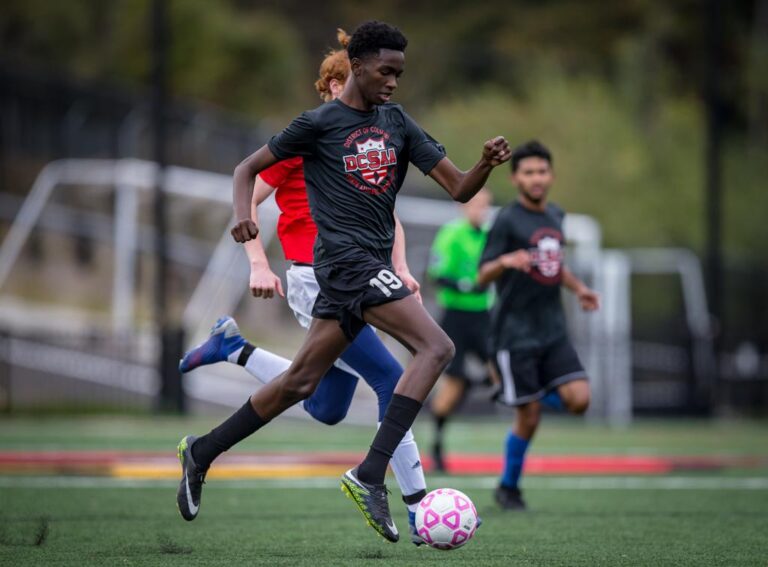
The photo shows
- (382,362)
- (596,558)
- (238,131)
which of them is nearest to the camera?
(596,558)

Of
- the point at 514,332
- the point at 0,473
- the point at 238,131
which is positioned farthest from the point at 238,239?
the point at 238,131

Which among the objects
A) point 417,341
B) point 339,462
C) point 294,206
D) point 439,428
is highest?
point 294,206

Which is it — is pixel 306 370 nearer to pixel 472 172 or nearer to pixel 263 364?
pixel 263 364

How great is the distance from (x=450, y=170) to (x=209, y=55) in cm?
2697

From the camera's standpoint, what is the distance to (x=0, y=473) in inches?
360

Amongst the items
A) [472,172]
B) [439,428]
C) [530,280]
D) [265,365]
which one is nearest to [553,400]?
[530,280]

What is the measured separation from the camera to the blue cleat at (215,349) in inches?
260

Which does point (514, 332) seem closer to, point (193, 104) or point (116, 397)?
point (116, 397)

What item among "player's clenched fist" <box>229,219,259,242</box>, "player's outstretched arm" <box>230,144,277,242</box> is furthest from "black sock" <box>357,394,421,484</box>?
"player's outstretched arm" <box>230,144,277,242</box>

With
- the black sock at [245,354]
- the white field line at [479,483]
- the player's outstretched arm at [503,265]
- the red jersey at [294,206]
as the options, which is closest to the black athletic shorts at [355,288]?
the red jersey at [294,206]

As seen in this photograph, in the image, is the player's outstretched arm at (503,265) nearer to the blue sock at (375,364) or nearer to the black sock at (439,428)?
the blue sock at (375,364)

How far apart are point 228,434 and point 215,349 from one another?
73 centimetres

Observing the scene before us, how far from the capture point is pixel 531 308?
7918mm

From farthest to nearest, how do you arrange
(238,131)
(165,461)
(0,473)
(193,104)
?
(193,104) < (238,131) < (165,461) < (0,473)
